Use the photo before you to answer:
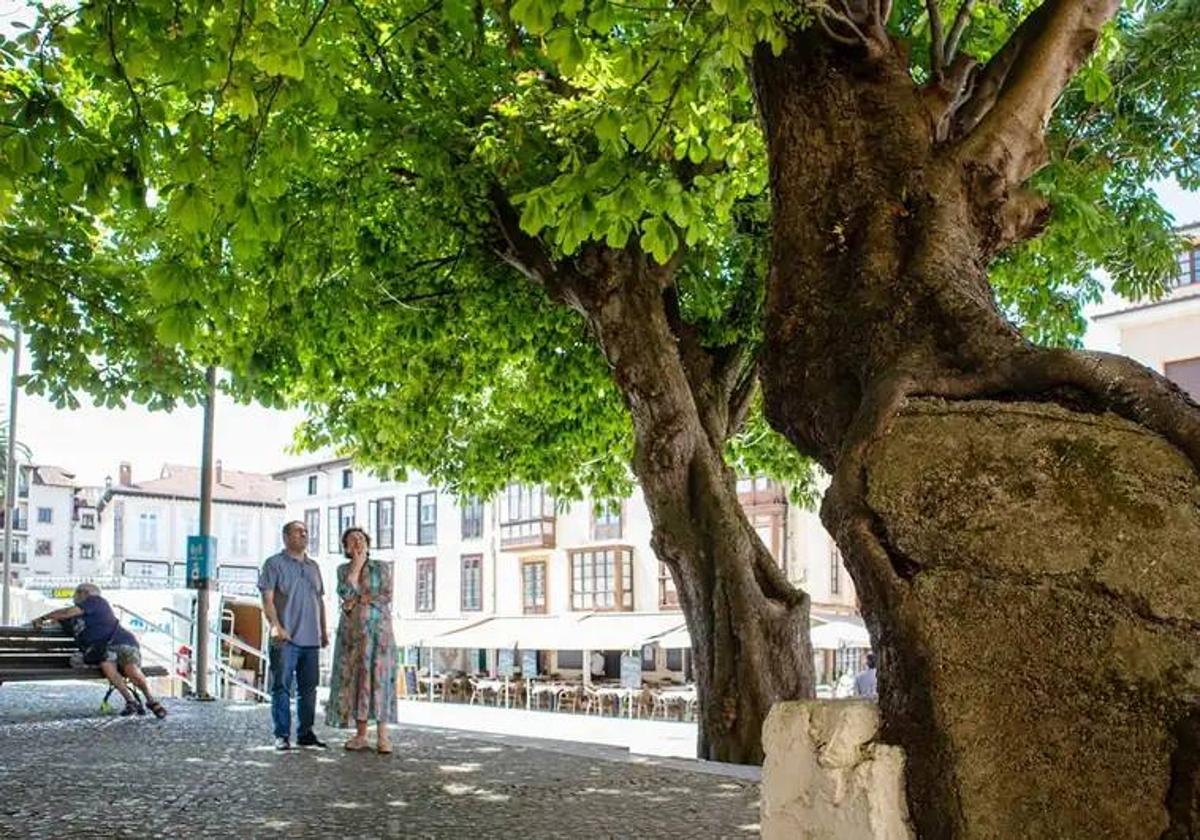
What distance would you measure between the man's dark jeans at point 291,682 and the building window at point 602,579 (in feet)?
138

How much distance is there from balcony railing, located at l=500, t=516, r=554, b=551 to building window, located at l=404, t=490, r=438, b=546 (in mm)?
5652

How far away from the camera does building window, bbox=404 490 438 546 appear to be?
63812mm

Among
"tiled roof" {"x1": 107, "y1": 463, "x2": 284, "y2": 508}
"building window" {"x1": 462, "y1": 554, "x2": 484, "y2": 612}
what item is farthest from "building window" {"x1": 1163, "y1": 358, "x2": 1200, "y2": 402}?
"tiled roof" {"x1": 107, "y1": 463, "x2": 284, "y2": 508}

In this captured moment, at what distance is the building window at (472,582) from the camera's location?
60812 millimetres

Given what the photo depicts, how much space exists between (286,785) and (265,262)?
5.77 meters

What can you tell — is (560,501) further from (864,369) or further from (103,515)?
(103,515)

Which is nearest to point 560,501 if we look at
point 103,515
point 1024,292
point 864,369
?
point 1024,292

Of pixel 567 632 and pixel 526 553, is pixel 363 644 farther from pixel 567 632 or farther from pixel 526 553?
pixel 526 553

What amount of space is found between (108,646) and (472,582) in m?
46.5

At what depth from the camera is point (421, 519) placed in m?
64.6

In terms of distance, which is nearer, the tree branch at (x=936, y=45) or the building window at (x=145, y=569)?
the tree branch at (x=936, y=45)

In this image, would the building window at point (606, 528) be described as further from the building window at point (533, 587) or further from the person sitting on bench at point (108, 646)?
the person sitting on bench at point (108, 646)

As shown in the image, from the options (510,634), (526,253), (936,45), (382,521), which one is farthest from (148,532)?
(936,45)

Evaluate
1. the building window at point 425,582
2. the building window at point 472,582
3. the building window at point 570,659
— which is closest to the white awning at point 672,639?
the building window at point 570,659
